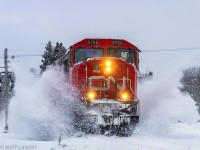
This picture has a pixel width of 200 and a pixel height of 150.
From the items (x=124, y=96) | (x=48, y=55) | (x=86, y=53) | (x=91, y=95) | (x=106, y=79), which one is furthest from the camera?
(x=48, y=55)

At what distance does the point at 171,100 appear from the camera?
2288 centimetres

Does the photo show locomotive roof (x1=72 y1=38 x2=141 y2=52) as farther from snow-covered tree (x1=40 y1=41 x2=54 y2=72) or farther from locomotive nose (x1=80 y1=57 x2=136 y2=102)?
snow-covered tree (x1=40 y1=41 x2=54 y2=72)

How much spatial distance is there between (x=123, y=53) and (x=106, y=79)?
140cm

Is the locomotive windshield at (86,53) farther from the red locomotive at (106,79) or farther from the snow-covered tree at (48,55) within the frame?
the snow-covered tree at (48,55)

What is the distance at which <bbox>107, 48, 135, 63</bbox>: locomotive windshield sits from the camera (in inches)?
688

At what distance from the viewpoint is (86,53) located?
56.6ft

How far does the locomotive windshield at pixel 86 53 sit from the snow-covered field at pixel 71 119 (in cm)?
127

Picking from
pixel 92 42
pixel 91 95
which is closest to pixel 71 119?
pixel 91 95

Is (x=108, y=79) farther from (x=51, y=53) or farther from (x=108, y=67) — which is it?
(x=51, y=53)

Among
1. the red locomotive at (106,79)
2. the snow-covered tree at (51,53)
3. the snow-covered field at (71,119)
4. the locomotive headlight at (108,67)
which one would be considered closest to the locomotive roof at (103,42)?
the red locomotive at (106,79)

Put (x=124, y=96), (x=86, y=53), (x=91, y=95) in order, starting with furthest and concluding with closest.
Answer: (x=86, y=53), (x=124, y=96), (x=91, y=95)

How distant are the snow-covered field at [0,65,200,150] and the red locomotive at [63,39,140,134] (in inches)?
25.5

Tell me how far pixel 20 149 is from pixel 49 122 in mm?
5242

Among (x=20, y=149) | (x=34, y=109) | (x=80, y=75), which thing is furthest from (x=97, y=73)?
(x=20, y=149)
